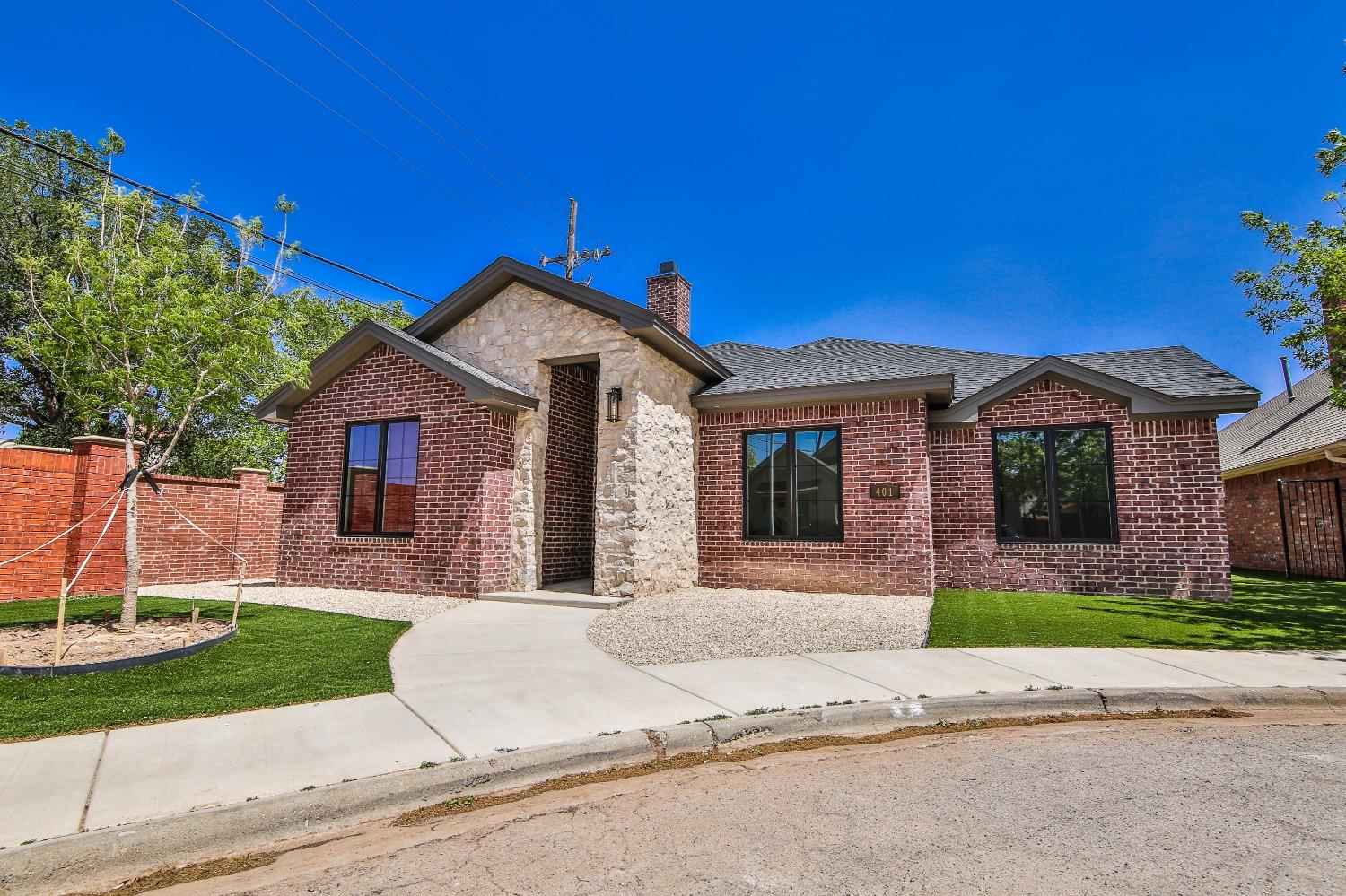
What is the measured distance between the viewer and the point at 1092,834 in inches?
112

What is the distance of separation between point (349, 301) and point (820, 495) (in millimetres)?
22140

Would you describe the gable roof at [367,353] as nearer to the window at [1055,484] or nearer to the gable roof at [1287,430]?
the window at [1055,484]

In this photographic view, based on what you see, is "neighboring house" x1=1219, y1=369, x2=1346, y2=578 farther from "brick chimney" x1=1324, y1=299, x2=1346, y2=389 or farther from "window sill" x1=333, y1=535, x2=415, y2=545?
"window sill" x1=333, y1=535, x2=415, y2=545

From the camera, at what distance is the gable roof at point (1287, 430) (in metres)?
13.4

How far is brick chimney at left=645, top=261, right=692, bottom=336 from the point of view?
14039 millimetres

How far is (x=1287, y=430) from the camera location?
627 inches

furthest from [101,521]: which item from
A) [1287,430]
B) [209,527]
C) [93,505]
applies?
[1287,430]

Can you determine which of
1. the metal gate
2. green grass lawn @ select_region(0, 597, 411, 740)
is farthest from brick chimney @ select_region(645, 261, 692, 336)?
the metal gate

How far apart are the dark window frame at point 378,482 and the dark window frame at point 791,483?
540cm

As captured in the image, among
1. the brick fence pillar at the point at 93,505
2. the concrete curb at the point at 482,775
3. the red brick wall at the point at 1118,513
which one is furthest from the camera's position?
the red brick wall at the point at 1118,513

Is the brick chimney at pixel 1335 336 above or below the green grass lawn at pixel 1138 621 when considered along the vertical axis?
above

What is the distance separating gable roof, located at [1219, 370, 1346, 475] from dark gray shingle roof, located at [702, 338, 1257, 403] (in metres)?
2.43

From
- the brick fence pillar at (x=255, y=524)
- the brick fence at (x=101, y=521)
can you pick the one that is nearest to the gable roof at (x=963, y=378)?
the brick fence pillar at (x=255, y=524)

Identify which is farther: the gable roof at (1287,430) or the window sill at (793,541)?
the gable roof at (1287,430)
